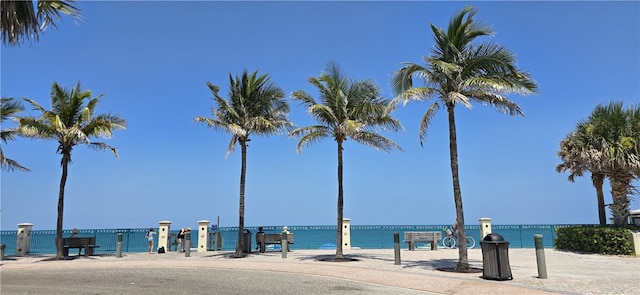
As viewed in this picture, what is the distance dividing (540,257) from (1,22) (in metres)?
12.2

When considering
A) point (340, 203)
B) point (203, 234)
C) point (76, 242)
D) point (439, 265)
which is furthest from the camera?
point (203, 234)

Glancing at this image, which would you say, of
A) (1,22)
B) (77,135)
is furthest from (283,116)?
(1,22)

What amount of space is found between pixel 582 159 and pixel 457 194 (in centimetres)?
1083

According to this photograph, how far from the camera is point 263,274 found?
42.8ft

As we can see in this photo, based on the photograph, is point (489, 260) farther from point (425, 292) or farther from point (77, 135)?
point (77, 135)

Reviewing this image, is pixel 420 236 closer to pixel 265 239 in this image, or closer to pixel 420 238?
pixel 420 238

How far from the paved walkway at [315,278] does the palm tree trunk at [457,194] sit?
586 millimetres

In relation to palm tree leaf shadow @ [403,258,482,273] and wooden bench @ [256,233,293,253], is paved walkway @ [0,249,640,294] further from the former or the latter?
wooden bench @ [256,233,293,253]

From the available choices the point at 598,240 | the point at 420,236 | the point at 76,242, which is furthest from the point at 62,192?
the point at 598,240

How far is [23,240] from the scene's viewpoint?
859 inches

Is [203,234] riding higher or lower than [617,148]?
lower

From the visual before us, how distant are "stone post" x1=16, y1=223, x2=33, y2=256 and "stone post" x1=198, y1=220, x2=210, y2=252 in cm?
808

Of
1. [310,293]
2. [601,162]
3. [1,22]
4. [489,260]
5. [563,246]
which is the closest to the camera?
[1,22]

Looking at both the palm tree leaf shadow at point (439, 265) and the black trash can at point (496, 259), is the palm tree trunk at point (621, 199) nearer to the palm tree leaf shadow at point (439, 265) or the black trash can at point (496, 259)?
the palm tree leaf shadow at point (439, 265)
